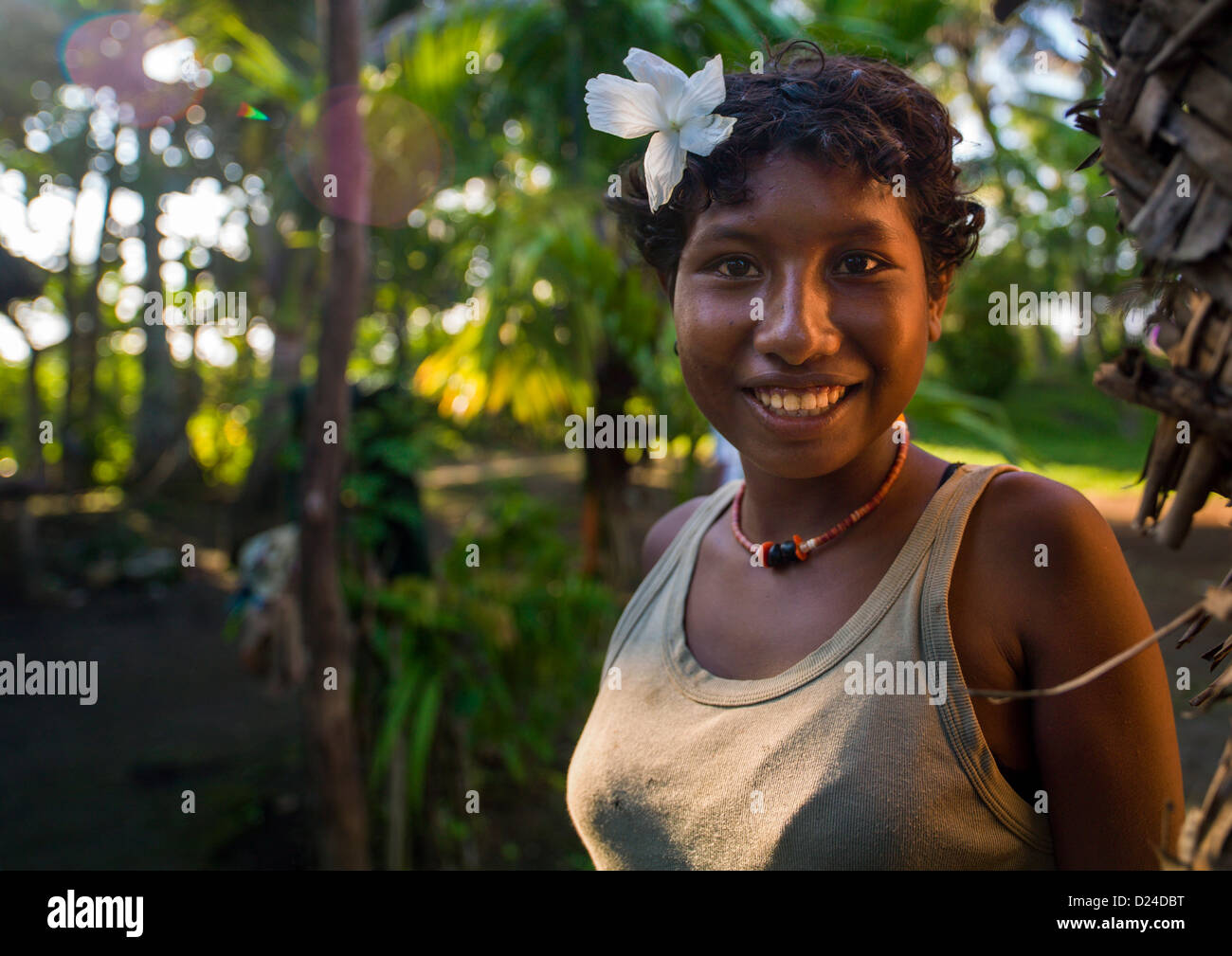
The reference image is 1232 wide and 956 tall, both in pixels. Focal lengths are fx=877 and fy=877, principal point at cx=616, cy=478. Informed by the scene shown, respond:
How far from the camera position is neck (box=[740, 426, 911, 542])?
3.95 feet

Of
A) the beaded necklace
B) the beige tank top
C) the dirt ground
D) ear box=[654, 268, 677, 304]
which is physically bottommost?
the dirt ground

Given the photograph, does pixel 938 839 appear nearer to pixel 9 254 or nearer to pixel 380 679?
pixel 380 679

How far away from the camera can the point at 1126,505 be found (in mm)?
9078

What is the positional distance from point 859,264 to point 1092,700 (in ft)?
1.82

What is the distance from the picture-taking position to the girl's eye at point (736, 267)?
1.09 m

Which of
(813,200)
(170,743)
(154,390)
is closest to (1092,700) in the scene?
(813,200)

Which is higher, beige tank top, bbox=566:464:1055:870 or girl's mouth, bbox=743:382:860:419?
girl's mouth, bbox=743:382:860:419

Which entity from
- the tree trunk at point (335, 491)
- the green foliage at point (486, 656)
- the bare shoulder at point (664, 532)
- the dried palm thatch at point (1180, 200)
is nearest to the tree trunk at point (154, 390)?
the green foliage at point (486, 656)

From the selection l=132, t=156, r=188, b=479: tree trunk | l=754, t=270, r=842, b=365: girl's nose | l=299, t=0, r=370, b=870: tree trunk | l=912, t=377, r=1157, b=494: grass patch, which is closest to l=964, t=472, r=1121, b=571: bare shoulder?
l=754, t=270, r=842, b=365: girl's nose

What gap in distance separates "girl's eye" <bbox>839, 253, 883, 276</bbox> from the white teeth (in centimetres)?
14

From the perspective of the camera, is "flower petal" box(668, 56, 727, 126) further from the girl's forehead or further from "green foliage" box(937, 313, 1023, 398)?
"green foliage" box(937, 313, 1023, 398)

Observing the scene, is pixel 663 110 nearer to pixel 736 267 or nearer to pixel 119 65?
pixel 736 267

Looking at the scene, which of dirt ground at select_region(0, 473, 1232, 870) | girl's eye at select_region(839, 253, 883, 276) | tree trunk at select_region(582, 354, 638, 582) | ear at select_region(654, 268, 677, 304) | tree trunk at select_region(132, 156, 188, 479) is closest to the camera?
girl's eye at select_region(839, 253, 883, 276)
